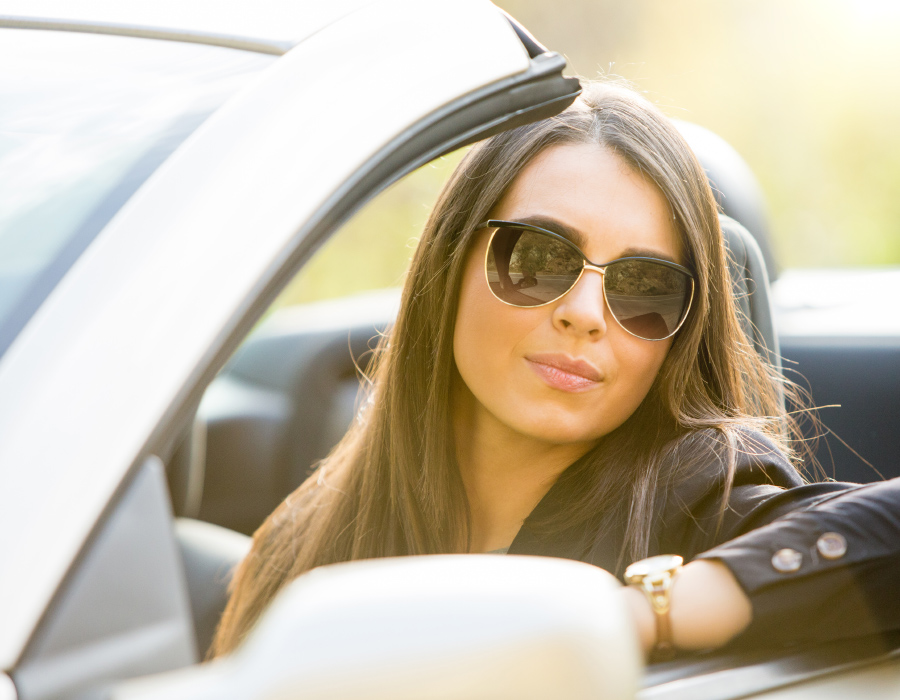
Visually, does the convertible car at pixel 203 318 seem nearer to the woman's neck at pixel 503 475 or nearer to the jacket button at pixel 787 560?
the jacket button at pixel 787 560

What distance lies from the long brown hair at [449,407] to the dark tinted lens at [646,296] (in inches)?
2.6

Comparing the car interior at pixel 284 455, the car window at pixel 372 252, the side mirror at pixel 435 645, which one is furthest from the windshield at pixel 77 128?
the car window at pixel 372 252

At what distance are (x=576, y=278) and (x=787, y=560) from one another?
0.62m

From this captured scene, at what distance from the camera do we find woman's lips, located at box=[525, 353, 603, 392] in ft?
4.98

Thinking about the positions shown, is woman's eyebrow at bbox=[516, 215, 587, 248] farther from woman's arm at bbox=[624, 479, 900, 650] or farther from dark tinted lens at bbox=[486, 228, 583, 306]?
woman's arm at bbox=[624, 479, 900, 650]

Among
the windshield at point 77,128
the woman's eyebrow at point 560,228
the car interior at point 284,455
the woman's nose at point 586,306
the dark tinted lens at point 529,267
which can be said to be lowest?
the car interior at point 284,455

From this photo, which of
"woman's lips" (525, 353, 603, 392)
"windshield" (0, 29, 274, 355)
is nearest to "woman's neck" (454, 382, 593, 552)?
"woman's lips" (525, 353, 603, 392)

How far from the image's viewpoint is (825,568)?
104 centimetres

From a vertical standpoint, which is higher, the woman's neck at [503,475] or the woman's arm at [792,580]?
the woman's arm at [792,580]

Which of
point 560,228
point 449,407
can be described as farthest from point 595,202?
point 449,407

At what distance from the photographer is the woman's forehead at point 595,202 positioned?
153 centimetres

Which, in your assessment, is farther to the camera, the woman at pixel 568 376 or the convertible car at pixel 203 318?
the woman at pixel 568 376

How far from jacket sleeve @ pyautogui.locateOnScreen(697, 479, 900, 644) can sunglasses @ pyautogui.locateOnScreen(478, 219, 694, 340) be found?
1.73 ft

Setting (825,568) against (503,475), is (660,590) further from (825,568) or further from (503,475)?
(503,475)
